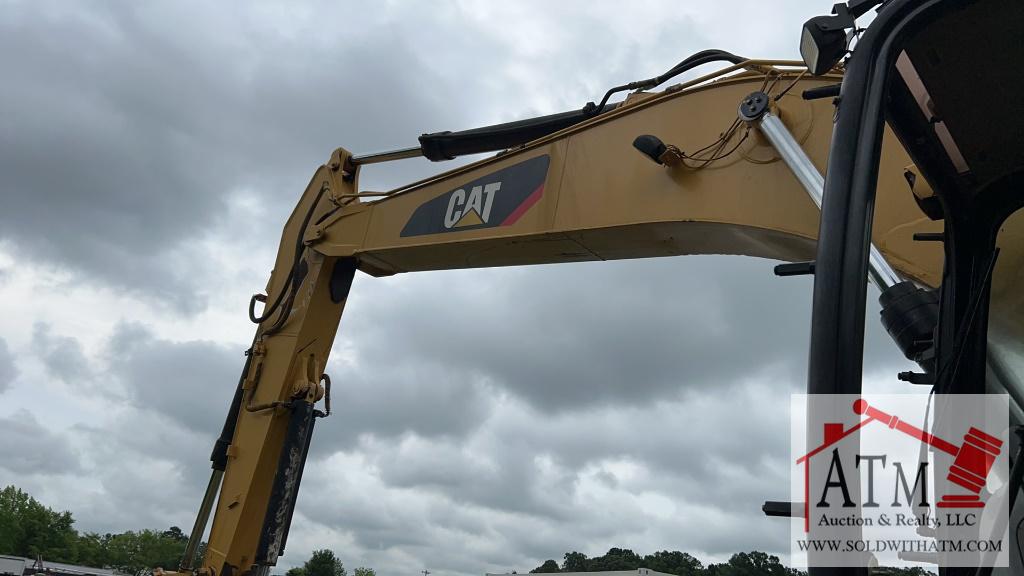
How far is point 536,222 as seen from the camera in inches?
170

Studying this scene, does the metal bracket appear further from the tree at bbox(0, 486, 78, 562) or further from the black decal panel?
the tree at bbox(0, 486, 78, 562)

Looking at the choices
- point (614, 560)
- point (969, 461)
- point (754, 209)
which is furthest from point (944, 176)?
point (614, 560)

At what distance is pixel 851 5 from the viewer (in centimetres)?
160

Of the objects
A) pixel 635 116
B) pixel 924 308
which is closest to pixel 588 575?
pixel 635 116

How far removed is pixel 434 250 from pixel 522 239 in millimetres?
729

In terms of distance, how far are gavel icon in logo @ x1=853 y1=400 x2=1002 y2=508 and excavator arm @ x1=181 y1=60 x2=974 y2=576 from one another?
1.16 metres

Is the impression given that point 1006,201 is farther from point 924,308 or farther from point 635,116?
point 635,116

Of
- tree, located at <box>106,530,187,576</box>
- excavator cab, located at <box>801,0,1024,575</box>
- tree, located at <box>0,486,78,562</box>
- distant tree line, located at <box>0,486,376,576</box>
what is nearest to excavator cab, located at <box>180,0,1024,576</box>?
A: excavator cab, located at <box>801,0,1024,575</box>

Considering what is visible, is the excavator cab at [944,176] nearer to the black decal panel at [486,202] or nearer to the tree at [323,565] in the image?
the black decal panel at [486,202]

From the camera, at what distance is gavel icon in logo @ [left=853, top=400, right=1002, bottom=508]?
171 centimetres

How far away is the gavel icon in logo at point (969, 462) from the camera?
1.71 metres

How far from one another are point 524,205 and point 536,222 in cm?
16

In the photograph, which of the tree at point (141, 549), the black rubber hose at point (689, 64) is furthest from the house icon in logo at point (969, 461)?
the tree at point (141, 549)

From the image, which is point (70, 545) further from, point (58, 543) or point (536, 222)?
point (536, 222)
